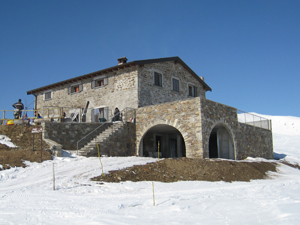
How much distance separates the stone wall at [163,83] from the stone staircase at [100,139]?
9.35 feet

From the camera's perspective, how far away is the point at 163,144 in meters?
22.7

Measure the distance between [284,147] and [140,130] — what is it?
→ 21.5 m

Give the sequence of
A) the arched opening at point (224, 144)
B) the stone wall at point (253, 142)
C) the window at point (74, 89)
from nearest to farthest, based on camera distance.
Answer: the arched opening at point (224, 144)
the stone wall at point (253, 142)
the window at point (74, 89)

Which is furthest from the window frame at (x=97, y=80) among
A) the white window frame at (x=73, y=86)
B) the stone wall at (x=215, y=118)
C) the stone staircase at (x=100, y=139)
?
the stone wall at (x=215, y=118)

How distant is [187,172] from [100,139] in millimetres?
7061

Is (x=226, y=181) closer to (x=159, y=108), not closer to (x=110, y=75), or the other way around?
(x=159, y=108)

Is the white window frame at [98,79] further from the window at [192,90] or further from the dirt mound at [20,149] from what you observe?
the window at [192,90]

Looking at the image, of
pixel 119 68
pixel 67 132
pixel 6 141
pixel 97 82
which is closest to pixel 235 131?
pixel 119 68

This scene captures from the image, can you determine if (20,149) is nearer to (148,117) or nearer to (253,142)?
(148,117)

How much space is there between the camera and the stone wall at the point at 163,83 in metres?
21.4

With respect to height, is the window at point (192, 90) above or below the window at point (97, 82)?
below

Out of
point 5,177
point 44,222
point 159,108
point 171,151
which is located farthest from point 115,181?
point 171,151

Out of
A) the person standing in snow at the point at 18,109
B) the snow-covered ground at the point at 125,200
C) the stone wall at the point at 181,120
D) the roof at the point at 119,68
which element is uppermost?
the roof at the point at 119,68

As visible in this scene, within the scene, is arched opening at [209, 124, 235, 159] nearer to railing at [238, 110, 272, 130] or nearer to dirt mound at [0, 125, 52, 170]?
railing at [238, 110, 272, 130]
